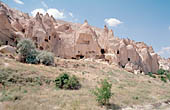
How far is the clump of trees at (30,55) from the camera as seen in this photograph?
17562 millimetres

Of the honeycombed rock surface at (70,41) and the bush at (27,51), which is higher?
the honeycombed rock surface at (70,41)

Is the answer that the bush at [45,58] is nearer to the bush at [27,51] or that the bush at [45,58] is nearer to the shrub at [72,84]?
the bush at [27,51]

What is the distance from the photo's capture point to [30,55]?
18.3 meters

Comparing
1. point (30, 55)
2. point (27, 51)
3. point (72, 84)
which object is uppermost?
point (27, 51)

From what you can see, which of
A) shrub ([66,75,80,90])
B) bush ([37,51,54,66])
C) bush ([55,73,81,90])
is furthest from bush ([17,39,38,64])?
shrub ([66,75,80,90])

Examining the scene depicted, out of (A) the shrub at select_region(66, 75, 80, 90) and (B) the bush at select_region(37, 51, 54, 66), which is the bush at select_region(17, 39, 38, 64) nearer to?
(B) the bush at select_region(37, 51, 54, 66)

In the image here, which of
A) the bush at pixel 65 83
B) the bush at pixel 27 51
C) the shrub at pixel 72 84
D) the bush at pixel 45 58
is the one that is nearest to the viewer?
the bush at pixel 65 83

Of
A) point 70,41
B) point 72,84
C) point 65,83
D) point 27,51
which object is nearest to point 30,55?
point 27,51

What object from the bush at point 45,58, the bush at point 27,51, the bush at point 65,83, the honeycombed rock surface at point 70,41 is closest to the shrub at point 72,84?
the bush at point 65,83

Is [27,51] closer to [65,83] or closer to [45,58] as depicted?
[45,58]

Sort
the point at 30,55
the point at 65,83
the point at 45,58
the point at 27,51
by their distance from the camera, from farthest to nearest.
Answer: the point at 45,58, the point at 30,55, the point at 27,51, the point at 65,83

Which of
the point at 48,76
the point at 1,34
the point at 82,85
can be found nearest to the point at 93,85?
the point at 82,85

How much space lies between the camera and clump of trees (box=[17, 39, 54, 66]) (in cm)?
1756

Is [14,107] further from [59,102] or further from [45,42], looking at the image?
[45,42]
